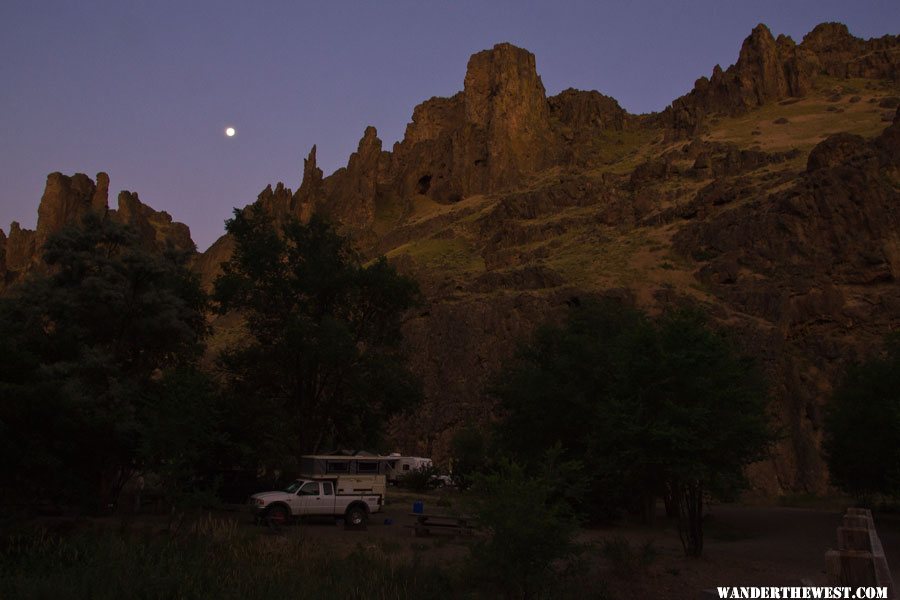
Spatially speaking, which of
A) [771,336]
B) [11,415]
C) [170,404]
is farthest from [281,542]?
[771,336]

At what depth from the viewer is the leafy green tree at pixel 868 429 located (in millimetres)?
23020

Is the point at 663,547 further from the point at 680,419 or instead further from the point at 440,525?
the point at 440,525

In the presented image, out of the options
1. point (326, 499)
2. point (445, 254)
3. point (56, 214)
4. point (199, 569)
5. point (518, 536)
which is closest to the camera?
point (518, 536)

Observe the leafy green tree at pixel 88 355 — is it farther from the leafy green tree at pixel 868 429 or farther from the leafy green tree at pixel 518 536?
the leafy green tree at pixel 868 429

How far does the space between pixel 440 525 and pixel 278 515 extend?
16.4 ft

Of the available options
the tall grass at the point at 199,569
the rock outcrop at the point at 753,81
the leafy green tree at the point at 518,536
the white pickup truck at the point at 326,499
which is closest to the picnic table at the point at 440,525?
the white pickup truck at the point at 326,499

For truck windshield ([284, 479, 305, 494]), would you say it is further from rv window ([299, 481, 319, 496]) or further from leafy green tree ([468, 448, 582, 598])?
leafy green tree ([468, 448, 582, 598])

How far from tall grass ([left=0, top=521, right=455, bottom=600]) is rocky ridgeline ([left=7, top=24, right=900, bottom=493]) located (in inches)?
554

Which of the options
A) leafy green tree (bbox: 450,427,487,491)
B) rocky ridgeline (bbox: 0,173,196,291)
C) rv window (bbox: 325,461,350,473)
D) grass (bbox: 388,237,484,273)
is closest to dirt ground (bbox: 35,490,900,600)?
rv window (bbox: 325,461,350,473)

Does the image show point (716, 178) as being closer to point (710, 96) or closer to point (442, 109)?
point (710, 96)

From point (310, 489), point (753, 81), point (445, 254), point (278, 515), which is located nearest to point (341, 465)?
point (310, 489)

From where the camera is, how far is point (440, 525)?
2138 cm

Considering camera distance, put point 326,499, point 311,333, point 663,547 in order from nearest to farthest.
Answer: point 663,547, point 326,499, point 311,333

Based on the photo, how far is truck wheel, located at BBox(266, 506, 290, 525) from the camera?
2100cm
